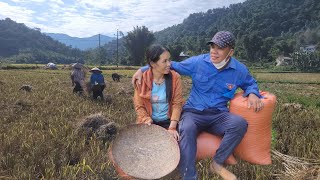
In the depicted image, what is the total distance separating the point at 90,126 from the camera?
5012 millimetres

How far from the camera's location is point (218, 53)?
370cm

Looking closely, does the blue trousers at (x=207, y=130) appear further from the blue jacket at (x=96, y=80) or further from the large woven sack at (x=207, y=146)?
the blue jacket at (x=96, y=80)

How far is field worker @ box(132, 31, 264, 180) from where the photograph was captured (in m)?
3.46

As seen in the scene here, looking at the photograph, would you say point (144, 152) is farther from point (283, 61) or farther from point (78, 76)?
point (283, 61)

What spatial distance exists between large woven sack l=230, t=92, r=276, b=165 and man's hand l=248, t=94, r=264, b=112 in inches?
1.6

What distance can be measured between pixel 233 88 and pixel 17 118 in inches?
156

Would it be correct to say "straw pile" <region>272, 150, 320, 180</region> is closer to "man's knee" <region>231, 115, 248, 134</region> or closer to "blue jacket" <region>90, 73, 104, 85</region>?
"man's knee" <region>231, 115, 248, 134</region>

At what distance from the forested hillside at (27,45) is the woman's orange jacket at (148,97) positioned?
75.4 metres

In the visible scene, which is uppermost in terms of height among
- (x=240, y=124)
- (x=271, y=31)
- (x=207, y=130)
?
(x=271, y=31)

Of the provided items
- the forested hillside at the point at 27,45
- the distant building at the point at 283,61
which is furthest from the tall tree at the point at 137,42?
the forested hillside at the point at 27,45

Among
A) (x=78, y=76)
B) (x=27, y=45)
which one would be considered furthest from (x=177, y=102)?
(x=27, y=45)

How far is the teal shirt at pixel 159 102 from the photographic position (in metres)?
3.83

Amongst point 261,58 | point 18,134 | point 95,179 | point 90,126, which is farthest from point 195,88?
point 261,58

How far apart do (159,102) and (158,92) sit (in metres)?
0.11
